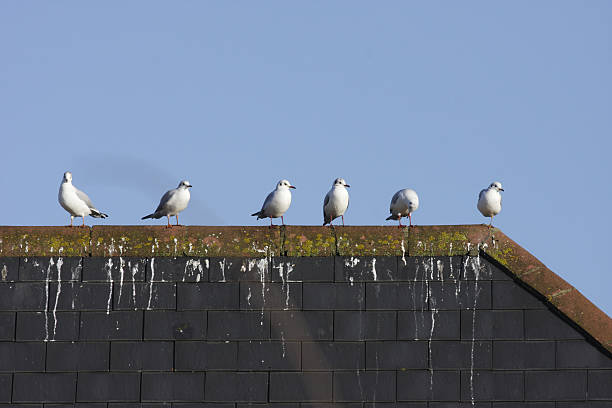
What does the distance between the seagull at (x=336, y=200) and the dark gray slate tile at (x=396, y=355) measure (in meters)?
3.86

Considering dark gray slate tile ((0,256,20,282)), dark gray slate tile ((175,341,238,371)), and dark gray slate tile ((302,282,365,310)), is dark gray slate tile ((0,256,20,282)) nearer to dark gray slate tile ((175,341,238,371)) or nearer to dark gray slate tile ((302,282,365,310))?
dark gray slate tile ((175,341,238,371))

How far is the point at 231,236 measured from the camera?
8125mm

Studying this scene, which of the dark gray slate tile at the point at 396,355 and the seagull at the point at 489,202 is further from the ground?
the seagull at the point at 489,202

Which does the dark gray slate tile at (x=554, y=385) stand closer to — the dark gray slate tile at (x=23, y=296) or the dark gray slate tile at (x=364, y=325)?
the dark gray slate tile at (x=364, y=325)

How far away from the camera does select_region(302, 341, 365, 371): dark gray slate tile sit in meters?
7.83

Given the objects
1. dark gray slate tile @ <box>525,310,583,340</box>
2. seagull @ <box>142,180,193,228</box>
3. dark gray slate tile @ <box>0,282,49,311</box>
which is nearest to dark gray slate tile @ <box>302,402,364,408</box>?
dark gray slate tile @ <box>525,310,583,340</box>

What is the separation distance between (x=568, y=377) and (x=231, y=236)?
3295mm

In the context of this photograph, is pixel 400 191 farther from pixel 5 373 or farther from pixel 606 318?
pixel 5 373

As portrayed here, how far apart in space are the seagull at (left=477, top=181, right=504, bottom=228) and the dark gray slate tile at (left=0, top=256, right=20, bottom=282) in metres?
5.92

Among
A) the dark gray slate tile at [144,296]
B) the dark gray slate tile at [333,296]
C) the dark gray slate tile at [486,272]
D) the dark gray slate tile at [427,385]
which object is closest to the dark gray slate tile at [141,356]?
the dark gray slate tile at [144,296]

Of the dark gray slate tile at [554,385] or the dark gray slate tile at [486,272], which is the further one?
the dark gray slate tile at [486,272]

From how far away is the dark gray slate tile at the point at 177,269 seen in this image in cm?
801

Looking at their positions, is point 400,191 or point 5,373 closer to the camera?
point 5,373

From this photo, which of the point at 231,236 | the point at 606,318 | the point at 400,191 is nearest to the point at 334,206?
the point at 400,191
